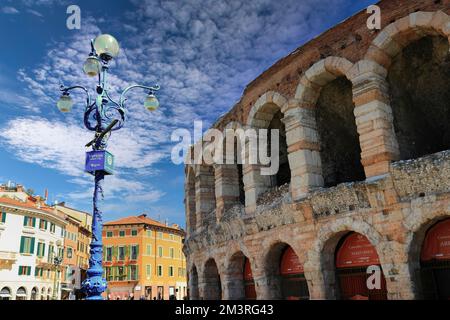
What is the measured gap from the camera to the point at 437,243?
8.27 metres

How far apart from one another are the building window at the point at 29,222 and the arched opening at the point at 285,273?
1138 inches

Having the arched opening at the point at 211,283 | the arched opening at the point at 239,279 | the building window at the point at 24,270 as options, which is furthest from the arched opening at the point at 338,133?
the building window at the point at 24,270

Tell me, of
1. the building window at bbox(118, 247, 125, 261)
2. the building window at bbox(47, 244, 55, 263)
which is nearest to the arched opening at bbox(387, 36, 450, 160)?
the building window at bbox(47, 244, 55, 263)

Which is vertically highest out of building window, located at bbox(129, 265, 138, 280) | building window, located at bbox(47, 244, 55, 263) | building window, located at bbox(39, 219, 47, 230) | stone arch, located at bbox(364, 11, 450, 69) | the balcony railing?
building window, located at bbox(39, 219, 47, 230)

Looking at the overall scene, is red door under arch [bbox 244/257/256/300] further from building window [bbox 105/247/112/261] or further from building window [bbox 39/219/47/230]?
building window [bbox 105/247/112/261]

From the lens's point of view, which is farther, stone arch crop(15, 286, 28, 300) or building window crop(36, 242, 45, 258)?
building window crop(36, 242, 45, 258)

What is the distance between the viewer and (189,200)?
18.7 metres

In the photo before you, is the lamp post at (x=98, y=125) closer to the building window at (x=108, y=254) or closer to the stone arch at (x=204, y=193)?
the stone arch at (x=204, y=193)

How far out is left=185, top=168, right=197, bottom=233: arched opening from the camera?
1831 centimetres

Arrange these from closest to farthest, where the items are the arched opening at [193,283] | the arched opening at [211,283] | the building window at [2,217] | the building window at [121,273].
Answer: the arched opening at [211,283], the arched opening at [193,283], the building window at [2,217], the building window at [121,273]

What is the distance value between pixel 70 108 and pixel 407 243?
7.69m

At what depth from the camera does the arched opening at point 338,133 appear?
38.6ft

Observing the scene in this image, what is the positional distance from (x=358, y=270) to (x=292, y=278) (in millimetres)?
2337

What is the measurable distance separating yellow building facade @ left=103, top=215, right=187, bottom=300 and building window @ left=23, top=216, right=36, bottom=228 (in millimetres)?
13380
